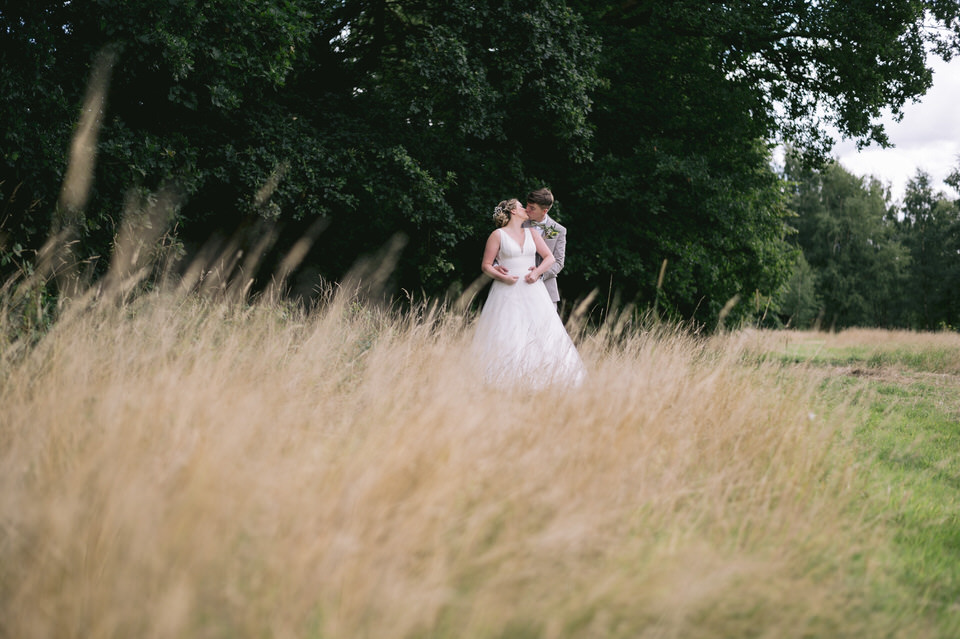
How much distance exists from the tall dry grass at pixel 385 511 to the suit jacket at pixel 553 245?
Answer: 148 inches

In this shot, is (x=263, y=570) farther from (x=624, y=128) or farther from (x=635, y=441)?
(x=624, y=128)

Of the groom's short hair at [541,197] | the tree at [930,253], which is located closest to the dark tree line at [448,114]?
the groom's short hair at [541,197]

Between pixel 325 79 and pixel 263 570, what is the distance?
41.2ft

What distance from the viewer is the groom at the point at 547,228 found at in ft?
23.6

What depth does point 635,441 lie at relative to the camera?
11.1 feet

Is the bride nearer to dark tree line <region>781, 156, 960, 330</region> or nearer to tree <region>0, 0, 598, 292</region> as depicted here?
tree <region>0, 0, 598, 292</region>

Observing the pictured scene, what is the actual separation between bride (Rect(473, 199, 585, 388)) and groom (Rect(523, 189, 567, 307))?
0.16 metres

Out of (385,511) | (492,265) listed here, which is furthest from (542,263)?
(385,511)

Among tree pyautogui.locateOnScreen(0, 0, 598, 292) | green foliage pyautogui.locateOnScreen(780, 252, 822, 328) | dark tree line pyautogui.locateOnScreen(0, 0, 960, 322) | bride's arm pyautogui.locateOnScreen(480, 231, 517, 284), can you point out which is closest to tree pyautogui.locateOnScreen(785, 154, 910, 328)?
green foliage pyautogui.locateOnScreen(780, 252, 822, 328)

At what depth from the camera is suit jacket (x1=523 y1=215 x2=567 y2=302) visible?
773 cm

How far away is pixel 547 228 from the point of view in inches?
331

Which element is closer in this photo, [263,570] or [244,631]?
[244,631]

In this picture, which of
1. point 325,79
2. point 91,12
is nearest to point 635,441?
point 91,12

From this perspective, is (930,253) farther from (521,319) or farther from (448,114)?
(521,319)
